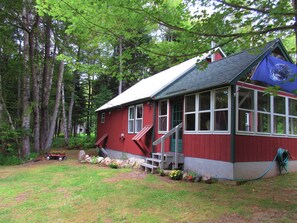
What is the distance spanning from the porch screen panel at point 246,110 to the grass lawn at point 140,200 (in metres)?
1.68

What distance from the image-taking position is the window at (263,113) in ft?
27.4

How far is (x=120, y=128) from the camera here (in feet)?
49.1

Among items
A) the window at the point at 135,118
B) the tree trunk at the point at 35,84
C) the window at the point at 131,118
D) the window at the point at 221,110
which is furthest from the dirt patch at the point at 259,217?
the tree trunk at the point at 35,84

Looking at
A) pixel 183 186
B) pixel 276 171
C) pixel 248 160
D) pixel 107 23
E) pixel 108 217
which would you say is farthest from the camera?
pixel 276 171

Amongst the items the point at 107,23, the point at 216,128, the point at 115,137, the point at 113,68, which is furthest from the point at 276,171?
the point at 115,137

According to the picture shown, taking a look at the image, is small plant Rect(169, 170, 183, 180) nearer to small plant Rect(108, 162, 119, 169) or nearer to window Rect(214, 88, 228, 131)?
window Rect(214, 88, 228, 131)

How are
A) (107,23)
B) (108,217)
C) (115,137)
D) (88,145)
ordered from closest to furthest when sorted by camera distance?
(108,217) < (107,23) < (115,137) < (88,145)

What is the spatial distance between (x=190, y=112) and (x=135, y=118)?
14.7 feet

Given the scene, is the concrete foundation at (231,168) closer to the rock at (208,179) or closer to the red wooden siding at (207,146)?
the red wooden siding at (207,146)

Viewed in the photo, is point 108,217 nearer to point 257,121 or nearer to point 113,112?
point 257,121

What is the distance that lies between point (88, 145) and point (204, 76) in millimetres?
14229

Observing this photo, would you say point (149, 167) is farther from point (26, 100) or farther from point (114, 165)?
point (26, 100)

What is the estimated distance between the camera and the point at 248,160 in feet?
25.8

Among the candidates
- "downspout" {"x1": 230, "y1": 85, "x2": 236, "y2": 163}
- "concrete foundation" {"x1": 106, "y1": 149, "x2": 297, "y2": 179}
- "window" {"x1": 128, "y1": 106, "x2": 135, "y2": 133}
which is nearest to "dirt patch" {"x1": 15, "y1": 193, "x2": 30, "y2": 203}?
"concrete foundation" {"x1": 106, "y1": 149, "x2": 297, "y2": 179}
